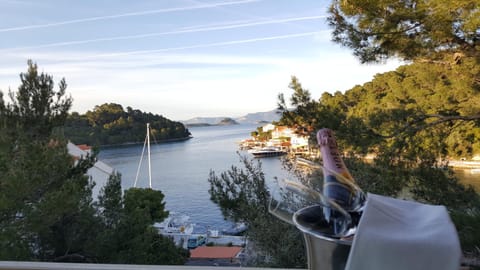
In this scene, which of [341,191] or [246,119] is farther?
[246,119]

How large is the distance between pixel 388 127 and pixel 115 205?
8.21ft

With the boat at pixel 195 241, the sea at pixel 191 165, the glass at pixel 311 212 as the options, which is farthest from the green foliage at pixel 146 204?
the glass at pixel 311 212

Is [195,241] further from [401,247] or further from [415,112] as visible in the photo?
[401,247]

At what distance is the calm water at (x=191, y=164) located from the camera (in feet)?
13.5

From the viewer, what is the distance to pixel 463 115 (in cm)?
295

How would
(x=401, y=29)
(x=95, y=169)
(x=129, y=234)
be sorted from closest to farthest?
(x=401, y=29) < (x=129, y=234) < (x=95, y=169)

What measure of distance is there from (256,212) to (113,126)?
1.70 metres

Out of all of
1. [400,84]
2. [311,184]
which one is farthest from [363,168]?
[311,184]

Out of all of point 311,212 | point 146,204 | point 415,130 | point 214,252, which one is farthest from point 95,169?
point 311,212

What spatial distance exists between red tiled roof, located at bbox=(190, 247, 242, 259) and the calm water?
0.23m

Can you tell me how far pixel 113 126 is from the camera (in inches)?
158

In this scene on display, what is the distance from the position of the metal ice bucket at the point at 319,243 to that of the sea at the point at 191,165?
2.66 m

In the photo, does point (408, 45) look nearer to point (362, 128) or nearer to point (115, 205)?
point (362, 128)

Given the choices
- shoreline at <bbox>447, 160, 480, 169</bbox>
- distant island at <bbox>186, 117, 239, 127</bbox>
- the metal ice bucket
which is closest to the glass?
the metal ice bucket
